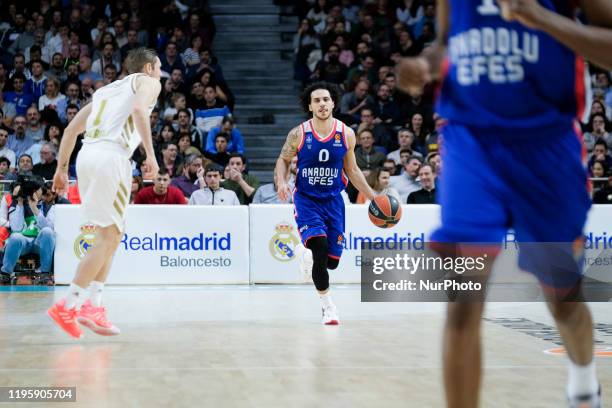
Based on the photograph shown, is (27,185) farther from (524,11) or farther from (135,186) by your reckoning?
(524,11)

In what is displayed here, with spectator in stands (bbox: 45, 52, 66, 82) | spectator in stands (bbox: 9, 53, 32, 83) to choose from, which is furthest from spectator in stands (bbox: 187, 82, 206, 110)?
spectator in stands (bbox: 9, 53, 32, 83)

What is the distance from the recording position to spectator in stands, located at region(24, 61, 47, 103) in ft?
47.4

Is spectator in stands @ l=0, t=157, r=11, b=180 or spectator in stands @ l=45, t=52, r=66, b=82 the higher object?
spectator in stands @ l=45, t=52, r=66, b=82

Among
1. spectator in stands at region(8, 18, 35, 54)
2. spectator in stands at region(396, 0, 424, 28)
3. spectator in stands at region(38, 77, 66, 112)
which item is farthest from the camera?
spectator in stands at region(396, 0, 424, 28)

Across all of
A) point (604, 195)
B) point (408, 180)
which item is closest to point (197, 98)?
point (408, 180)

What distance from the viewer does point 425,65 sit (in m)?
2.71

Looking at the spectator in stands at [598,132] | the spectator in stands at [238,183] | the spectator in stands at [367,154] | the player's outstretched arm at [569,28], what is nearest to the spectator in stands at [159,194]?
the spectator in stands at [238,183]

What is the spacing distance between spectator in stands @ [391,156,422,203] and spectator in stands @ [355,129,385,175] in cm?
52

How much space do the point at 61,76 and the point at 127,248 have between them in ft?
17.8

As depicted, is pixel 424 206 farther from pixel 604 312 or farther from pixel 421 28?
pixel 421 28

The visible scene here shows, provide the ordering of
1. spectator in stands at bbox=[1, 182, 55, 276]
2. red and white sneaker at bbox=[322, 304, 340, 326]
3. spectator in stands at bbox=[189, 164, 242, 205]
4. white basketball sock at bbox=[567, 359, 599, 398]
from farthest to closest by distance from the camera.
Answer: spectator in stands at bbox=[189, 164, 242, 205]
spectator in stands at bbox=[1, 182, 55, 276]
red and white sneaker at bbox=[322, 304, 340, 326]
white basketball sock at bbox=[567, 359, 599, 398]

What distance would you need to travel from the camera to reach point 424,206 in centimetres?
1091

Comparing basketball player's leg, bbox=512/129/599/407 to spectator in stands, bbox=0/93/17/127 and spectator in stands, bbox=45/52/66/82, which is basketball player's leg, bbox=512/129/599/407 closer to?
spectator in stands, bbox=0/93/17/127

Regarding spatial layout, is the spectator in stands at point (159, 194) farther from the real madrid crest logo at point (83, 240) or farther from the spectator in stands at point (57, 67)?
the spectator in stands at point (57, 67)
